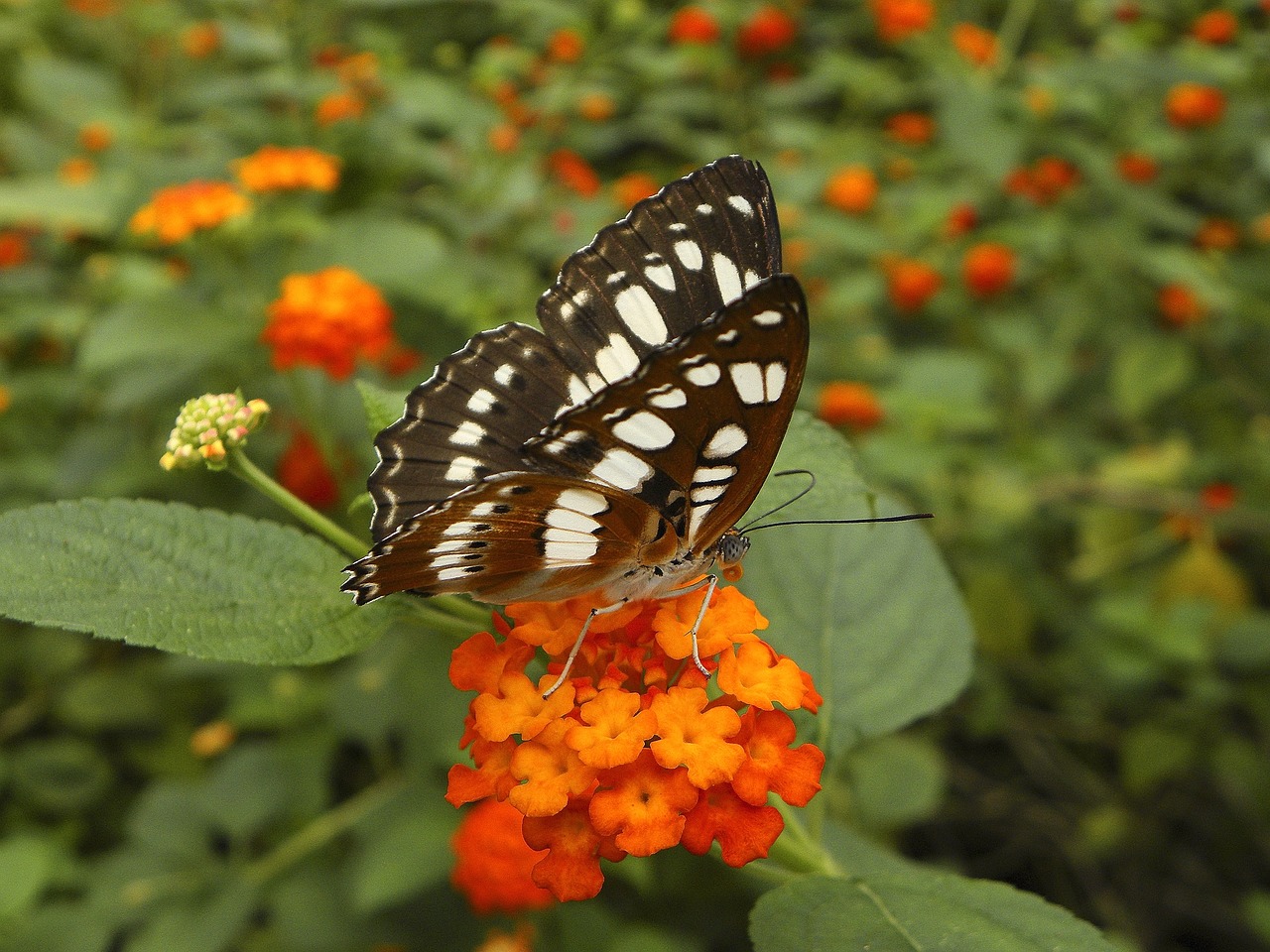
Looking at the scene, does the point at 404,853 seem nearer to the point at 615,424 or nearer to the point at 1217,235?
the point at 615,424

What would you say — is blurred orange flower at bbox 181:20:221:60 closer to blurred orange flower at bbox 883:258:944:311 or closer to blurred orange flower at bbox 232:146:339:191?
blurred orange flower at bbox 232:146:339:191

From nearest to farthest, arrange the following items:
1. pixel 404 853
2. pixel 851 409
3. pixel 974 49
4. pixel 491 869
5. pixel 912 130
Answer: pixel 491 869, pixel 404 853, pixel 851 409, pixel 974 49, pixel 912 130


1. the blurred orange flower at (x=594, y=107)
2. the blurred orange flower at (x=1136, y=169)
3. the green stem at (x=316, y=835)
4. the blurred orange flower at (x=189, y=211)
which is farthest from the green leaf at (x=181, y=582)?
the blurred orange flower at (x=1136, y=169)

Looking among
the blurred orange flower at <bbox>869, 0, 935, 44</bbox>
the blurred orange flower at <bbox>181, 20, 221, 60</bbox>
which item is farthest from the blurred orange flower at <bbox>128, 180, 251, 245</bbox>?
the blurred orange flower at <bbox>869, 0, 935, 44</bbox>

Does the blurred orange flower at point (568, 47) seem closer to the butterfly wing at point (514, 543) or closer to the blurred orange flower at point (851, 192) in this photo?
the blurred orange flower at point (851, 192)

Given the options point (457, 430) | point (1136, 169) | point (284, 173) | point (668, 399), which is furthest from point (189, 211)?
point (1136, 169)

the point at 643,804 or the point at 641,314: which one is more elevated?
the point at 641,314
